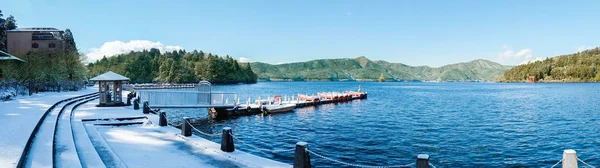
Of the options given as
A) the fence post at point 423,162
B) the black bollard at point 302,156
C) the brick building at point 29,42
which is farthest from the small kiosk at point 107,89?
the brick building at point 29,42

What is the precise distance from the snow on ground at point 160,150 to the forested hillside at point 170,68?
13694cm

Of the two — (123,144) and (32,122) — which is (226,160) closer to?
(123,144)

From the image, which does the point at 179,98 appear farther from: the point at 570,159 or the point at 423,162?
the point at 570,159

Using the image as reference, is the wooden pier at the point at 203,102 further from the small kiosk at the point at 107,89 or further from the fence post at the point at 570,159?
the fence post at the point at 570,159

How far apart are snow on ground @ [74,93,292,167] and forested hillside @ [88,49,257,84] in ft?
449

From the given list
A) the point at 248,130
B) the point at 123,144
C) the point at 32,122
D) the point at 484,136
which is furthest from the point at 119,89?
the point at 484,136

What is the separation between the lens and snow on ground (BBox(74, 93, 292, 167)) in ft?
32.2

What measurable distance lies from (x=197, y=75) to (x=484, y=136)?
15080cm

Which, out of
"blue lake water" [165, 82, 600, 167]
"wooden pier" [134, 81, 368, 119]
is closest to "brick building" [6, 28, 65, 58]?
"wooden pier" [134, 81, 368, 119]

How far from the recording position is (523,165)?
1512 cm

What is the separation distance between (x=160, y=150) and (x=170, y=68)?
5650 inches

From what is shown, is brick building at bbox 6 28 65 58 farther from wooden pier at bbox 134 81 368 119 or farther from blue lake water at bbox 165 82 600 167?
blue lake water at bbox 165 82 600 167

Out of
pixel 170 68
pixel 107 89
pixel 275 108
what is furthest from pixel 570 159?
pixel 170 68

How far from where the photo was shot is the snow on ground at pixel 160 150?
9820 millimetres
